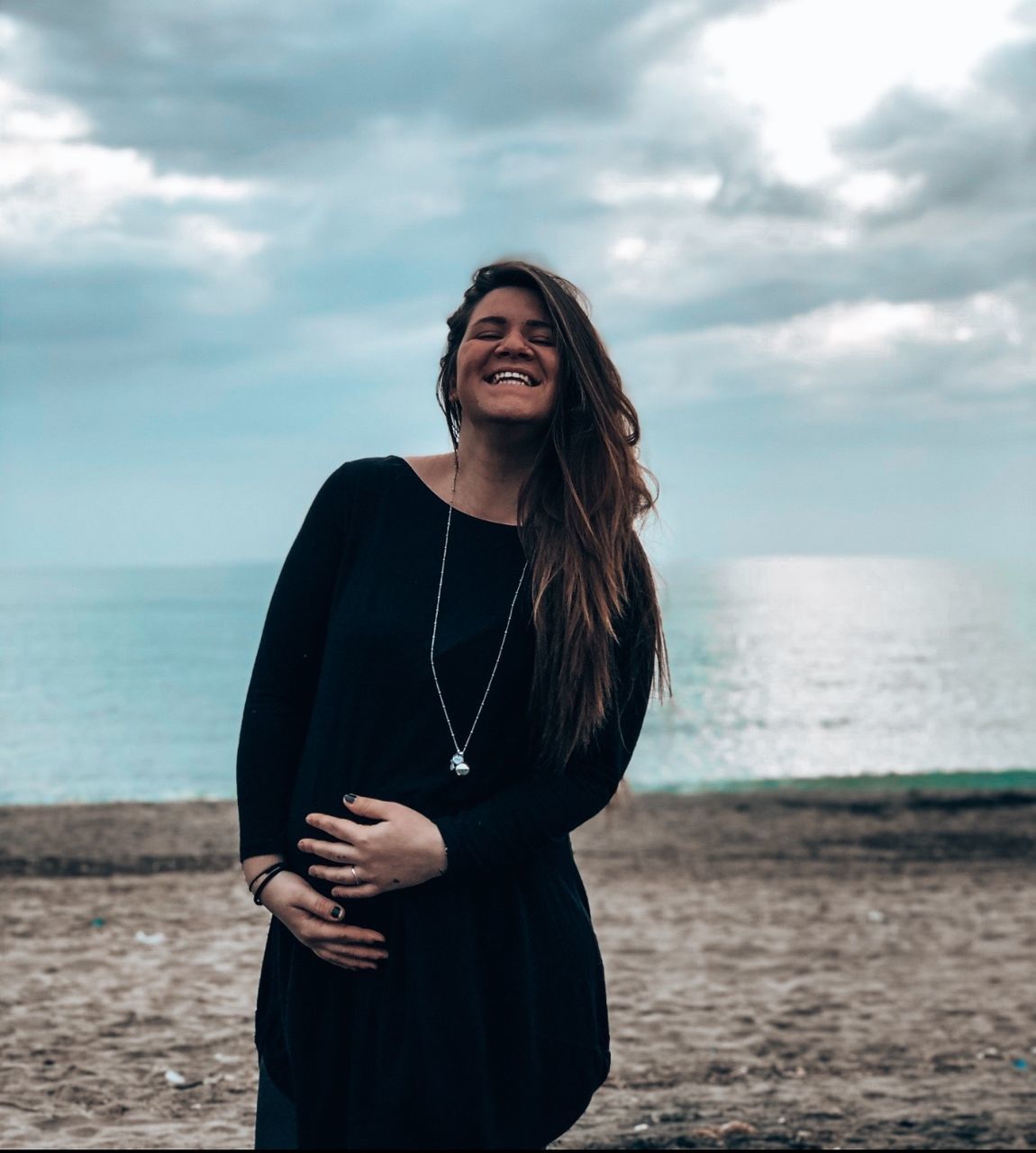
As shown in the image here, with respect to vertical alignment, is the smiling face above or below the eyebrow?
below

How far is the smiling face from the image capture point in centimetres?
242

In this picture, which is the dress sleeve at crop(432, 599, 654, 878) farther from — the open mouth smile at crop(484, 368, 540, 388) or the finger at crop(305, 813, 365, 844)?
Result: the open mouth smile at crop(484, 368, 540, 388)

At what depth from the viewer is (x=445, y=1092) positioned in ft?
7.31

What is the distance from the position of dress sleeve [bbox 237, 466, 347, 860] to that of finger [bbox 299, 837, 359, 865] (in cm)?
13

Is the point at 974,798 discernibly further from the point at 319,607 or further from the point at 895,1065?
the point at 319,607

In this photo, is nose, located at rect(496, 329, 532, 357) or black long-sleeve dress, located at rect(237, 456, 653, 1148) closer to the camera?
black long-sleeve dress, located at rect(237, 456, 653, 1148)

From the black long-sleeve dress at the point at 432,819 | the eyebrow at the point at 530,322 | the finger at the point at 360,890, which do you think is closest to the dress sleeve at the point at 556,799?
the black long-sleeve dress at the point at 432,819

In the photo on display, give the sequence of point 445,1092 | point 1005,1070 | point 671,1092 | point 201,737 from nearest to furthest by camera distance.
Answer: point 445,1092, point 671,1092, point 1005,1070, point 201,737

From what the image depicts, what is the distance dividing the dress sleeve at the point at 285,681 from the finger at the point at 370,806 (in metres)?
0.19

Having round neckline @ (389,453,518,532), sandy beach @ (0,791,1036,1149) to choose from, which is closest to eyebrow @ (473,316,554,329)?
round neckline @ (389,453,518,532)

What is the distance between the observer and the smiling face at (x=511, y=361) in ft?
7.94

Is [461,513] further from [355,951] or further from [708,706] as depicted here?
[708,706]

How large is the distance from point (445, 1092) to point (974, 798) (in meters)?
14.1

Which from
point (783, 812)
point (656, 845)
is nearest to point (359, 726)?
point (656, 845)
